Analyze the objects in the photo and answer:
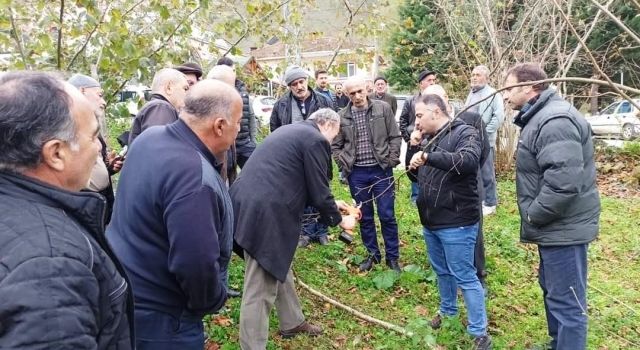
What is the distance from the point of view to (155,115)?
3.77m

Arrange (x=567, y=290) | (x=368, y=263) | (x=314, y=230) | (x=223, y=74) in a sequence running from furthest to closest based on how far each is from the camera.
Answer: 1. (x=314, y=230)
2. (x=368, y=263)
3. (x=223, y=74)
4. (x=567, y=290)

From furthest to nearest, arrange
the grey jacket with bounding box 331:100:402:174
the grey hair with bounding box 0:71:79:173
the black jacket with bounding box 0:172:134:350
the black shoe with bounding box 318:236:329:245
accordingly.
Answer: the black shoe with bounding box 318:236:329:245 → the grey jacket with bounding box 331:100:402:174 → the grey hair with bounding box 0:71:79:173 → the black jacket with bounding box 0:172:134:350

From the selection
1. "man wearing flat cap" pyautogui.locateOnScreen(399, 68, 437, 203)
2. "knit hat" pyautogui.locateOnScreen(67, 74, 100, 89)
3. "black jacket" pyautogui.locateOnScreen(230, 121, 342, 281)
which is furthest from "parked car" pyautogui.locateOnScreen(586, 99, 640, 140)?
"knit hat" pyautogui.locateOnScreen(67, 74, 100, 89)

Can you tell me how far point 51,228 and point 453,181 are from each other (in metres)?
3.02

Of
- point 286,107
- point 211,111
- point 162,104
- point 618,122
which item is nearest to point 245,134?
point 286,107

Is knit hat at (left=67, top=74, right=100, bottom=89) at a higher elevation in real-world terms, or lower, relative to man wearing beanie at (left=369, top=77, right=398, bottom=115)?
higher

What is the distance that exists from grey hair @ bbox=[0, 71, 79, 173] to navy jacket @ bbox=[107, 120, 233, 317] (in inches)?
30.5

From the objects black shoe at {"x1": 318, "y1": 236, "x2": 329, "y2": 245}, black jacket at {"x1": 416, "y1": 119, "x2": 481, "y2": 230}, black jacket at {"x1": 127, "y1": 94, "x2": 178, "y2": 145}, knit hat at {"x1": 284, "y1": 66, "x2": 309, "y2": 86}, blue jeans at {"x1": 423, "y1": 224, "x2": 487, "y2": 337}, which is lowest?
black shoe at {"x1": 318, "y1": 236, "x2": 329, "y2": 245}

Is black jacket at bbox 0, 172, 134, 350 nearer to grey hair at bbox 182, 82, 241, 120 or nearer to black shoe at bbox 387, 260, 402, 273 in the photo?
grey hair at bbox 182, 82, 241, 120

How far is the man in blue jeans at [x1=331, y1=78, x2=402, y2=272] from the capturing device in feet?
17.1

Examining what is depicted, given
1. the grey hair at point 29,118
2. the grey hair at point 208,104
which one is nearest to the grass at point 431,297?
the grey hair at point 208,104

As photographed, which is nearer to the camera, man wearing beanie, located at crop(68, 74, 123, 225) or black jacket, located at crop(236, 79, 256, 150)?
man wearing beanie, located at crop(68, 74, 123, 225)

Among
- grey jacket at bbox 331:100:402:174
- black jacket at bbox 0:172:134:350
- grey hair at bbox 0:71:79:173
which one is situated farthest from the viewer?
grey jacket at bbox 331:100:402:174

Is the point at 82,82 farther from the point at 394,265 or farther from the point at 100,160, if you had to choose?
the point at 394,265
